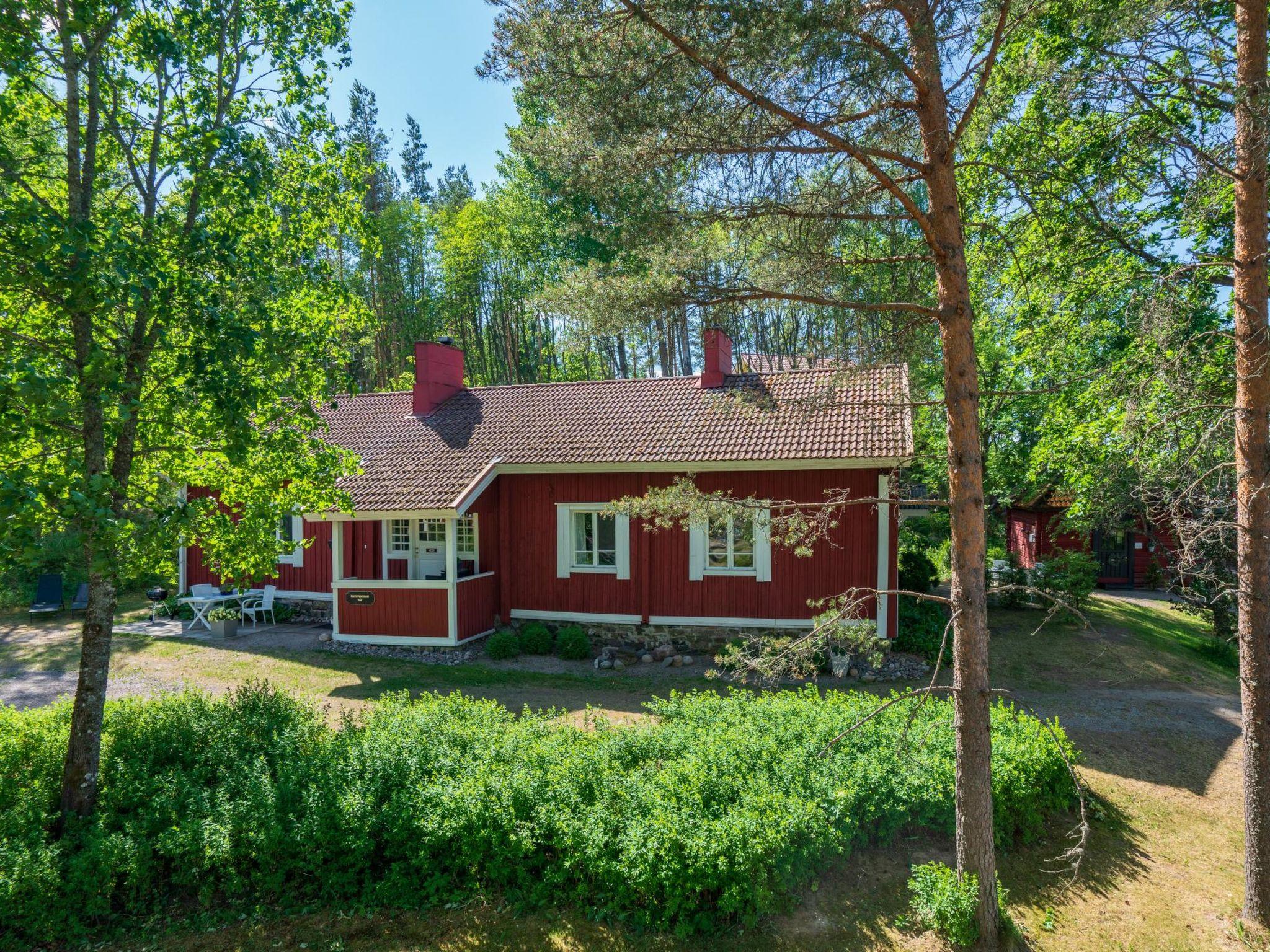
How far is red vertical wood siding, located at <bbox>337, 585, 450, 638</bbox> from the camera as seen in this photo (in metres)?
13.0

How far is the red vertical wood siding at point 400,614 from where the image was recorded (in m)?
13.0

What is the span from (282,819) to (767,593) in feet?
28.2

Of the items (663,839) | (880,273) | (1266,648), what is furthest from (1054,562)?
(663,839)

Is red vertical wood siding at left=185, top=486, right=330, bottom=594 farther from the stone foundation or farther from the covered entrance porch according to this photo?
the stone foundation

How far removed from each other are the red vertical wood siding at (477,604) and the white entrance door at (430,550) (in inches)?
50.7

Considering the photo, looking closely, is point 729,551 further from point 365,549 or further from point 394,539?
point 365,549

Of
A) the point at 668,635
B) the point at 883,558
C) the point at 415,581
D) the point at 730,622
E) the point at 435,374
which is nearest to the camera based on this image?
the point at 883,558

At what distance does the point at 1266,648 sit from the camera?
5441mm

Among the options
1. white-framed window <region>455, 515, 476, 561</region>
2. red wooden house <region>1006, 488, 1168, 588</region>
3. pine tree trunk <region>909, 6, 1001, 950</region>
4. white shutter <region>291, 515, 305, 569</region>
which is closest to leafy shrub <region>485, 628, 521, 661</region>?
white-framed window <region>455, 515, 476, 561</region>

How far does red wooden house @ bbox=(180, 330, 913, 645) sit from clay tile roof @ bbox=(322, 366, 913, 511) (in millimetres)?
43

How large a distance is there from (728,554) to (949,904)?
818 cm

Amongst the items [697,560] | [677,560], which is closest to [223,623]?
[677,560]

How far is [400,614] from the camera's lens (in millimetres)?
13281

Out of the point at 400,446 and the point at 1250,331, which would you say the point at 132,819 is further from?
the point at 400,446
